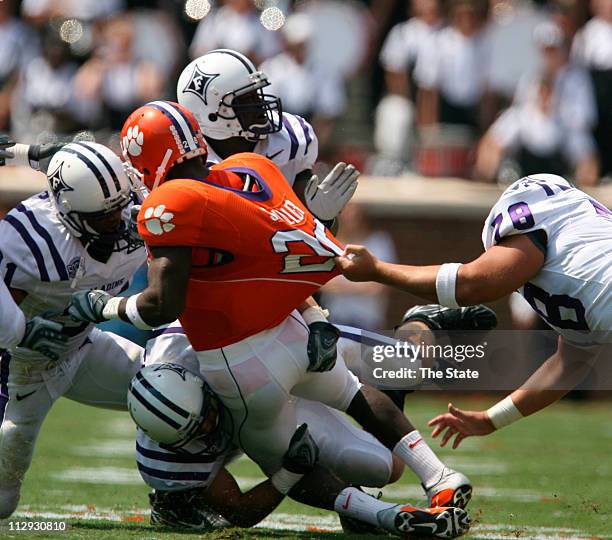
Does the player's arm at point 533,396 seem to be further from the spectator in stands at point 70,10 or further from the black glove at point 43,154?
the spectator in stands at point 70,10

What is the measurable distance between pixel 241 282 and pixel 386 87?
6.76m

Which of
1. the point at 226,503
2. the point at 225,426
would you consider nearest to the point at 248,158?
the point at 225,426

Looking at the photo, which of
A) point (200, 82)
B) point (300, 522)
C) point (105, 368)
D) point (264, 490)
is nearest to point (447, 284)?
point (264, 490)

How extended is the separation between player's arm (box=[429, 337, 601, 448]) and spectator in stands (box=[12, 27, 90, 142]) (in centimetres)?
644

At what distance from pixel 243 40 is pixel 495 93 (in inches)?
80.9

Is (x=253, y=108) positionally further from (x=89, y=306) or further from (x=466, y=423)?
(x=466, y=423)

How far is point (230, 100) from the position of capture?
5.24 metres

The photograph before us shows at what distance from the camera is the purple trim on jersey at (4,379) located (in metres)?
5.15

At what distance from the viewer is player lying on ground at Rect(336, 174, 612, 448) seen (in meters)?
4.28

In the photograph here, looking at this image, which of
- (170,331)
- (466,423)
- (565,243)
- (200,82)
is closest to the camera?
(565,243)

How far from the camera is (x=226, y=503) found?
194 inches

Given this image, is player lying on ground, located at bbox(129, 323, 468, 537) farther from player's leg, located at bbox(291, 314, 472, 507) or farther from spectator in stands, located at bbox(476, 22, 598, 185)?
spectator in stands, located at bbox(476, 22, 598, 185)

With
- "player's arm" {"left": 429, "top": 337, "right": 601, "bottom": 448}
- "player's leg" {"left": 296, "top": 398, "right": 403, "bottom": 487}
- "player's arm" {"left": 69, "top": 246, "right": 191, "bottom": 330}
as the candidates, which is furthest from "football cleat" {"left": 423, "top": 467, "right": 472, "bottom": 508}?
"player's arm" {"left": 69, "top": 246, "right": 191, "bottom": 330}

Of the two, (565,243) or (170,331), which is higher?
(565,243)
